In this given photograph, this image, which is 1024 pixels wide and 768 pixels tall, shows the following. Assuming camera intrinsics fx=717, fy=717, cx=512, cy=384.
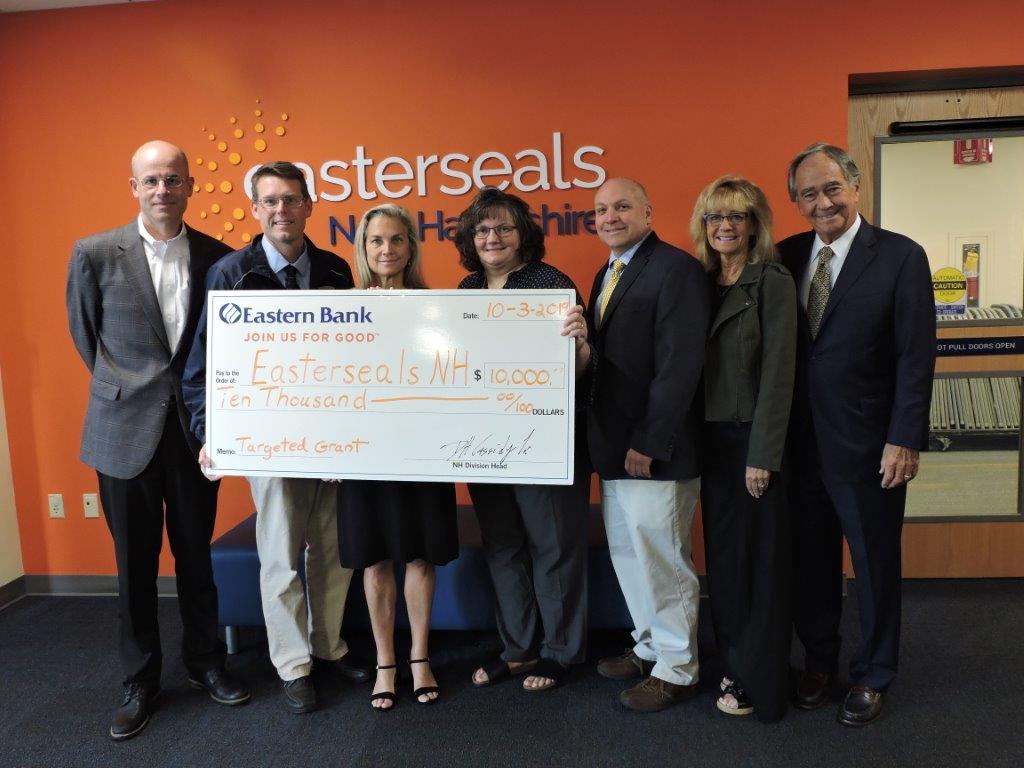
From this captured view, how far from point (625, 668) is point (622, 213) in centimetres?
155

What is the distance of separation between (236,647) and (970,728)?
256 cm

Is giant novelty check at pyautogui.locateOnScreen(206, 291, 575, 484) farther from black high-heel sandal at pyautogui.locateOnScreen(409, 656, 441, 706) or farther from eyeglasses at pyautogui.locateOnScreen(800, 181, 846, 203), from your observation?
eyeglasses at pyautogui.locateOnScreen(800, 181, 846, 203)

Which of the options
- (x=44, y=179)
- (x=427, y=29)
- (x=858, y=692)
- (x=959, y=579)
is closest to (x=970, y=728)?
(x=858, y=692)

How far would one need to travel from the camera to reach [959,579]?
334 cm

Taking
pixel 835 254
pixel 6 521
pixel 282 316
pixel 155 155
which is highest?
pixel 155 155

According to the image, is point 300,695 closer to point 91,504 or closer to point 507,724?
point 507,724

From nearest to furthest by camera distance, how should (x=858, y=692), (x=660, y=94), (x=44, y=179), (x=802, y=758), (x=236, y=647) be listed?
(x=802, y=758), (x=858, y=692), (x=236, y=647), (x=660, y=94), (x=44, y=179)

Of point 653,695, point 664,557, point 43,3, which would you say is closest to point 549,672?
point 653,695

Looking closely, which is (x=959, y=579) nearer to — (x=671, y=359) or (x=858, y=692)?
(x=858, y=692)

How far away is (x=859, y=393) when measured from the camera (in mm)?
2090

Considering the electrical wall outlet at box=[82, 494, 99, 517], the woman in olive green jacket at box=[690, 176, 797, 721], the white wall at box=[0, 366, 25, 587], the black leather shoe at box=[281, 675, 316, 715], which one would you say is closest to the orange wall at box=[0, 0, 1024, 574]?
the white wall at box=[0, 366, 25, 587]

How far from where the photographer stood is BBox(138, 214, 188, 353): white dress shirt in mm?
2293

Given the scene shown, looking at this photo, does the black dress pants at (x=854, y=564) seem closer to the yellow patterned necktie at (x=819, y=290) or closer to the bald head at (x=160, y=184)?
the yellow patterned necktie at (x=819, y=290)

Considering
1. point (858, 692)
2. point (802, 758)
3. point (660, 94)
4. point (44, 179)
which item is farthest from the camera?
point (44, 179)
